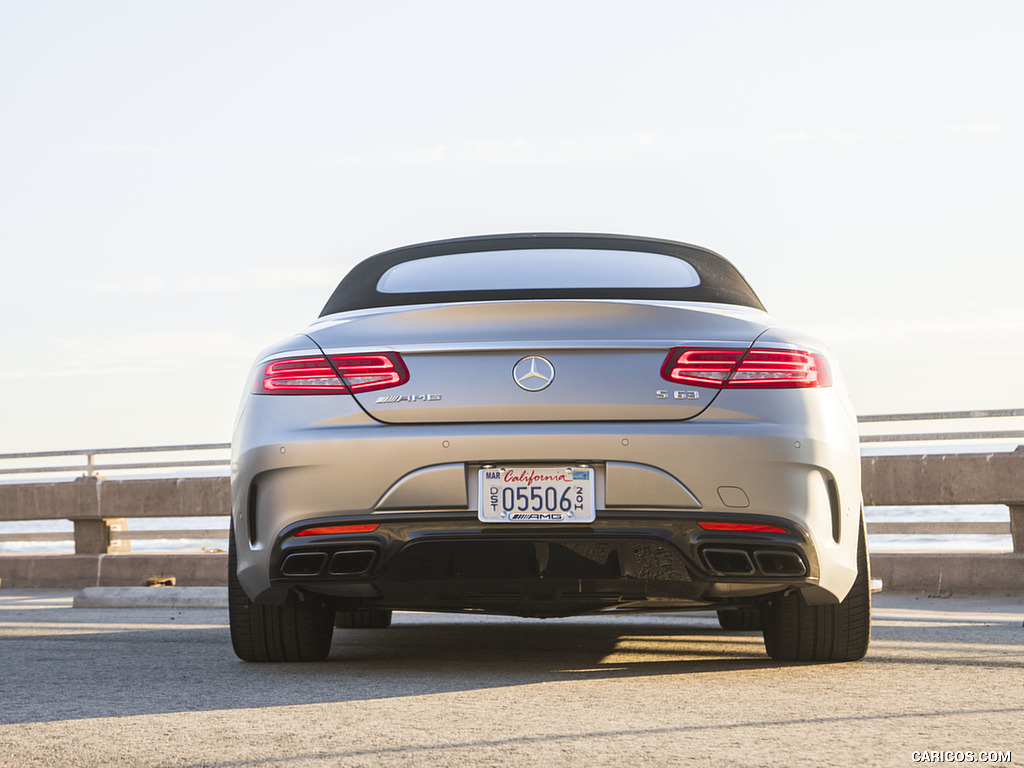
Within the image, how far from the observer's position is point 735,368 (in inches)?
156

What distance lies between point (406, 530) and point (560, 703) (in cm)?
77

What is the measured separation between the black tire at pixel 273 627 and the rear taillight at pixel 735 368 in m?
1.58

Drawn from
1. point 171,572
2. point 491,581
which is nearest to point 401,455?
point 491,581

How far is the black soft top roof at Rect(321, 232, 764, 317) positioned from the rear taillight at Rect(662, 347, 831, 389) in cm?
41

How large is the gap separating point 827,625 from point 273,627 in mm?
1995

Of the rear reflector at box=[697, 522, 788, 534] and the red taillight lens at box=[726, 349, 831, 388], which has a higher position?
the red taillight lens at box=[726, 349, 831, 388]

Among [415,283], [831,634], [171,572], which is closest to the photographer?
[831,634]

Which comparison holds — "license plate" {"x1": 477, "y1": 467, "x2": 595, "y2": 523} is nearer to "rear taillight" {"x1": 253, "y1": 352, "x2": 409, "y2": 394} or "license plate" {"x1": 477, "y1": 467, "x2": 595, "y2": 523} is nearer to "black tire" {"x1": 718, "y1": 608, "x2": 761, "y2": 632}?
"rear taillight" {"x1": 253, "y1": 352, "x2": 409, "y2": 394}

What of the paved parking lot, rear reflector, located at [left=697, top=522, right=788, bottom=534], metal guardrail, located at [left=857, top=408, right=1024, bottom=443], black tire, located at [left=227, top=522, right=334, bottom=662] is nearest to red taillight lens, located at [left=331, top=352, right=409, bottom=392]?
black tire, located at [left=227, top=522, right=334, bottom=662]

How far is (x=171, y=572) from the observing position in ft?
36.3

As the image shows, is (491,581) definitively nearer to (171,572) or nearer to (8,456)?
(171,572)

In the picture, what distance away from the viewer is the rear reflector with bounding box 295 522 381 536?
13.1 ft

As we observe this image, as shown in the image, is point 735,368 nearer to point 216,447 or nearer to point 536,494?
point 536,494

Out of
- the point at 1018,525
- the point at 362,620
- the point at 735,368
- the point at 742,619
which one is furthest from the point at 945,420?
the point at 735,368
